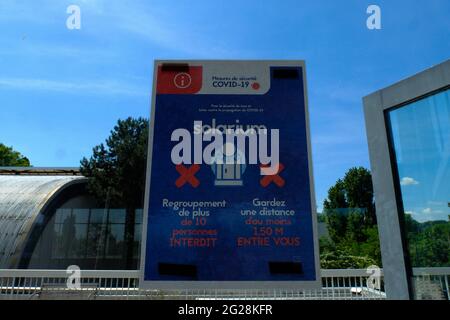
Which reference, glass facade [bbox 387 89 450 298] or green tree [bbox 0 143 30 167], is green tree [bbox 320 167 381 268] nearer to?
glass facade [bbox 387 89 450 298]

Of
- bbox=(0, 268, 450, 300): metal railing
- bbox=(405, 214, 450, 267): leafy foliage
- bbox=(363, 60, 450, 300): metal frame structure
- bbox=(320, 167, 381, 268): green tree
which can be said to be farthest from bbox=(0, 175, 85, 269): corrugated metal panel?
bbox=(405, 214, 450, 267): leafy foliage

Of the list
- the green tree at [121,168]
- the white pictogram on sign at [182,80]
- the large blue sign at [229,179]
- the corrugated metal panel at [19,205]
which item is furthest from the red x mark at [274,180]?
the corrugated metal panel at [19,205]

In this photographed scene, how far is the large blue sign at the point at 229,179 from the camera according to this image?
3.33 meters

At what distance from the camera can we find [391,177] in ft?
15.7

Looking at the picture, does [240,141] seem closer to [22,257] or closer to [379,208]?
[379,208]

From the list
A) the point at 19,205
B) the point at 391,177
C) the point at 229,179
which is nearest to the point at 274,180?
the point at 229,179

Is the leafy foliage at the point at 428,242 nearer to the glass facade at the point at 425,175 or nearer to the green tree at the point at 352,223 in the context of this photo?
the glass facade at the point at 425,175

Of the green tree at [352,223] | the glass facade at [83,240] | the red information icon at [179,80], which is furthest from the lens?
the glass facade at [83,240]

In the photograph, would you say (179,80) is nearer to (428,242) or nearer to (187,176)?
(187,176)

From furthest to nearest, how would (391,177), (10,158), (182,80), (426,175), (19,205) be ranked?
(10,158)
(19,205)
(391,177)
(426,175)
(182,80)

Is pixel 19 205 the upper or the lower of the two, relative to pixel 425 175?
upper

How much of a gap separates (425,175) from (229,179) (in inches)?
110

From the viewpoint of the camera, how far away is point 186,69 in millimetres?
3721

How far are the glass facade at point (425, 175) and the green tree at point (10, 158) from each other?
58.8m
